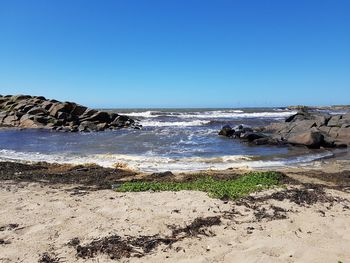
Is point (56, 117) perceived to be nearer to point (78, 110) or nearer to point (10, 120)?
point (78, 110)

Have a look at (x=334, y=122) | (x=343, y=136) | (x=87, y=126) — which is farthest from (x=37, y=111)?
(x=343, y=136)

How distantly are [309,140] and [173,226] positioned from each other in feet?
54.6

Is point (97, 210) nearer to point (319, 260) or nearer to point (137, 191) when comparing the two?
point (137, 191)

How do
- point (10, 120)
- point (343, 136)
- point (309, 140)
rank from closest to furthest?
point (309, 140) < point (343, 136) < point (10, 120)

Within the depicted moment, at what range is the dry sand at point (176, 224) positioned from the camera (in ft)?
16.8

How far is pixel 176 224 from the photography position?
6.27m

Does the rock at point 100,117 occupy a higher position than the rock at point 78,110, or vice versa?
the rock at point 78,110

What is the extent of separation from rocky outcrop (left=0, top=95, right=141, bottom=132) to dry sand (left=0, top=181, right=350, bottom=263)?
28.2 meters

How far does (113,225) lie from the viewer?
623cm

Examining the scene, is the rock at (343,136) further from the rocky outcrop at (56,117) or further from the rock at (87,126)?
the rock at (87,126)

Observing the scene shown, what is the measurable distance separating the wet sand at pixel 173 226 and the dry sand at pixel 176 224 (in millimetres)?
13

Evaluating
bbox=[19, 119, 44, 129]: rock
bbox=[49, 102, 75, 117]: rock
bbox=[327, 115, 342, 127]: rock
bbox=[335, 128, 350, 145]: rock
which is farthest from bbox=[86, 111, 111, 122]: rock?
bbox=[335, 128, 350, 145]: rock

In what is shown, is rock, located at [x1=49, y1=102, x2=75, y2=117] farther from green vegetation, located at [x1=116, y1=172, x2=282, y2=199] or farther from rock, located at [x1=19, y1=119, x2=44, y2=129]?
green vegetation, located at [x1=116, y1=172, x2=282, y2=199]

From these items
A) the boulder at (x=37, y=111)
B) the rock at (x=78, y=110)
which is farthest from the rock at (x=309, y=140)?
the boulder at (x=37, y=111)
